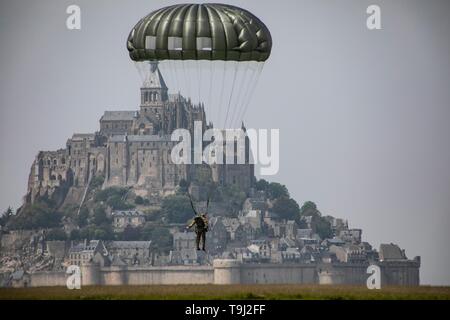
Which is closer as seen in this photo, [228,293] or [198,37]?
[198,37]

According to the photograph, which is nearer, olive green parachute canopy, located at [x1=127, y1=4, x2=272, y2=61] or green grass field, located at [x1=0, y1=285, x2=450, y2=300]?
olive green parachute canopy, located at [x1=127, y1=4, x2=272, y2=61]

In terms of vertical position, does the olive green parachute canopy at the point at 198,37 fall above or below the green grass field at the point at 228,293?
above

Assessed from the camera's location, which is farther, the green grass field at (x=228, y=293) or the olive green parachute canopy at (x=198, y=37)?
the green grass field at (x=228, y=293)

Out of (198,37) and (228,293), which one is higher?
(198,37)

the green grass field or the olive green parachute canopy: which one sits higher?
the olive green parachute canopy
